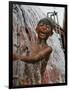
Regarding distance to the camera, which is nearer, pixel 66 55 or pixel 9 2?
pixel 9 2

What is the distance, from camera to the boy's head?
2.11m

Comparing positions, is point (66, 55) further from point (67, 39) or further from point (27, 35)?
point (27, 35)

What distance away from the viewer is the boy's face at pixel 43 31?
2.11 m

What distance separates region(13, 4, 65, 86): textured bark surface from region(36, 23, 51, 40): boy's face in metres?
0.04

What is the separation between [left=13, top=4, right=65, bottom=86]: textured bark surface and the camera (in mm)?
2039

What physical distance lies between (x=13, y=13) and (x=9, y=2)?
11cm

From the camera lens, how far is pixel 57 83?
215 centimetres

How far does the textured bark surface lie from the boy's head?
0.12ft

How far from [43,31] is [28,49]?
0.78 feet

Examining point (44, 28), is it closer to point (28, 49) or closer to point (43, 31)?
point (43, 31)

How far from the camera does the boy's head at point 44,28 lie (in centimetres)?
211

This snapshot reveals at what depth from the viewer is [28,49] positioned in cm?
206

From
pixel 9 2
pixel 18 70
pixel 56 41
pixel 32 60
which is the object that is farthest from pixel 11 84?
pixel 9 2

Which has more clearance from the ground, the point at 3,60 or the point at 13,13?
the point at 13,13
